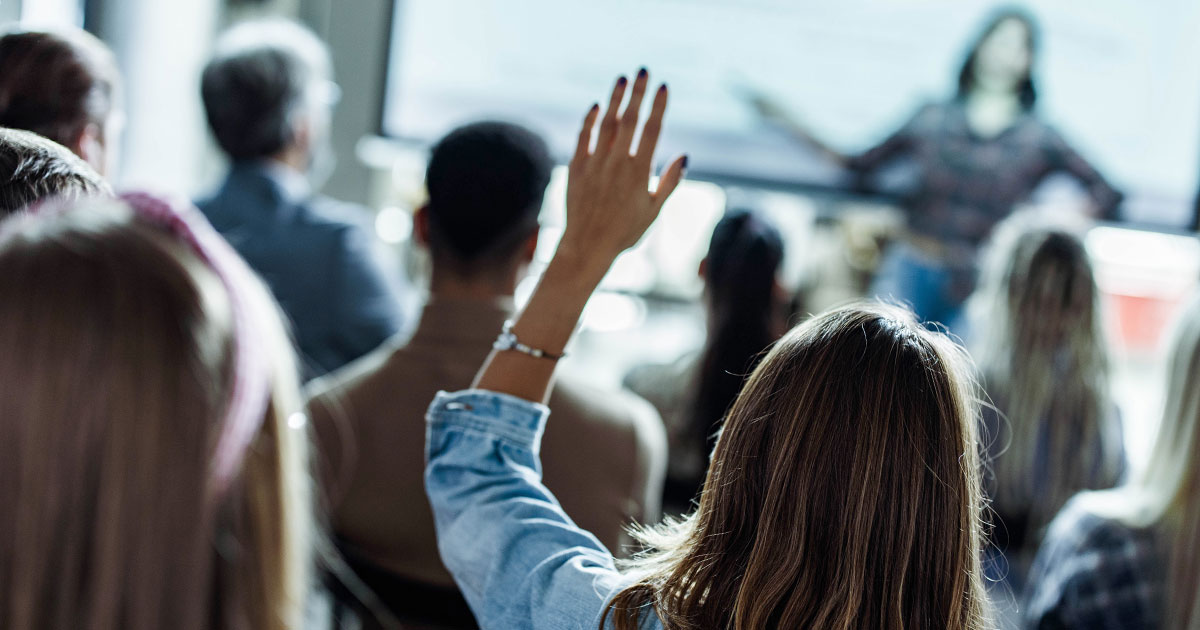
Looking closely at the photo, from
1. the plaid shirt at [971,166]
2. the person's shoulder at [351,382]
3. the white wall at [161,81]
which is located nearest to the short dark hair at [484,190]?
the person's shoulder at [351,382]

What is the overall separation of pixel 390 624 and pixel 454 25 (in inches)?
77.4

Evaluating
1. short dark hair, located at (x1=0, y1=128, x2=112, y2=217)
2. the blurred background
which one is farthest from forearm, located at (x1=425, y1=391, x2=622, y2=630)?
the blurred background

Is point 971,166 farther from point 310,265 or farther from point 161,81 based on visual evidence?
point 161,81

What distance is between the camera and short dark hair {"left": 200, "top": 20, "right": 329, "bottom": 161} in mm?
2014

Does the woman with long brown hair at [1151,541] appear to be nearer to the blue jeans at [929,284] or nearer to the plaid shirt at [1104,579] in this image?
the plaid shirt at [1104,579]

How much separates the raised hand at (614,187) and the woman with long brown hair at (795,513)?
0.16 m

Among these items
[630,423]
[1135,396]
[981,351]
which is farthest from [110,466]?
[1135,396]

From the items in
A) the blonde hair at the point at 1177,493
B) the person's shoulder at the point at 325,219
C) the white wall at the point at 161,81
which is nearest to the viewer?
the blonde hair at the point at 1177,493

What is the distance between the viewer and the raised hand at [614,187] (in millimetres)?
816

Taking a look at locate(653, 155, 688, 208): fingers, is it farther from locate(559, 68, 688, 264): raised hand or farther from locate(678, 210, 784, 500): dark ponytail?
locate(678, 210, 784, 500): dark ponytail

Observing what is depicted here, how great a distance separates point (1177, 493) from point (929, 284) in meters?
1.67

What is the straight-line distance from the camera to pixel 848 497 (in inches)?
26.7

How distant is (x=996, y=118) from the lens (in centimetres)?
265

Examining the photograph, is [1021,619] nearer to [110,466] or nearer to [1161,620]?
[1161,620]
